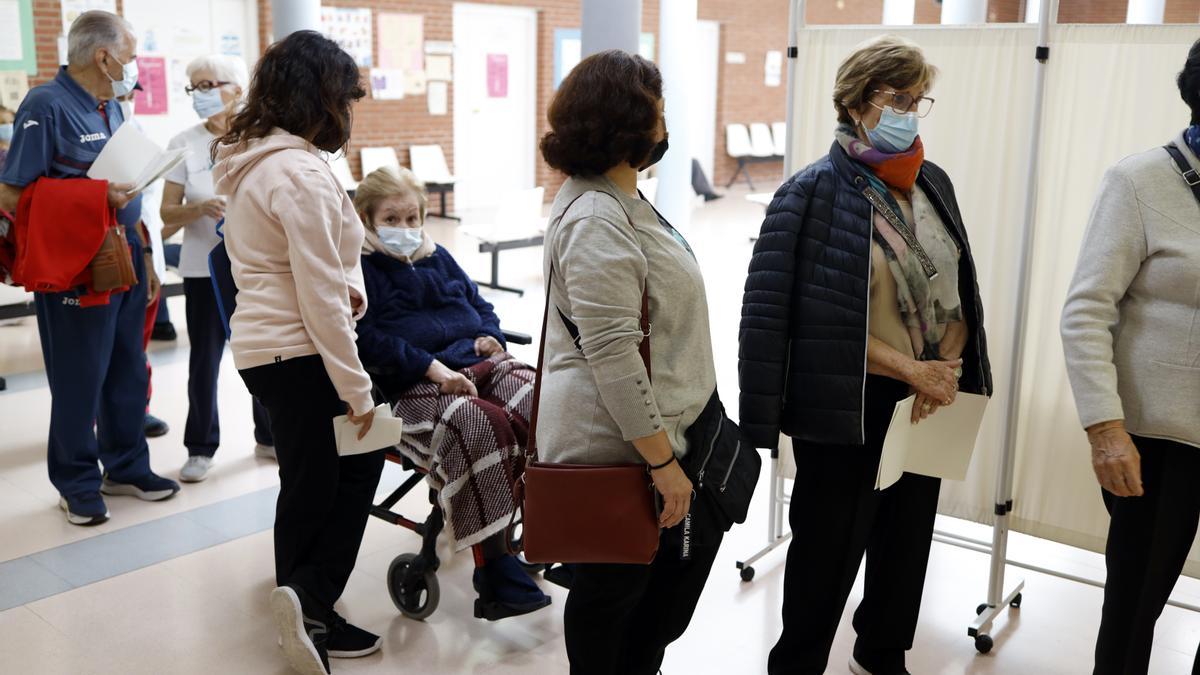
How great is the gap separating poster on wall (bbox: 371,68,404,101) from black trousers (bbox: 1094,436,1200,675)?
10049 millimetres

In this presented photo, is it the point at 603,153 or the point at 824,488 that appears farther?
the point at 824,488

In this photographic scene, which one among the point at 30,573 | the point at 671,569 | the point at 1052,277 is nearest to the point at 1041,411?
the point at 1052,277

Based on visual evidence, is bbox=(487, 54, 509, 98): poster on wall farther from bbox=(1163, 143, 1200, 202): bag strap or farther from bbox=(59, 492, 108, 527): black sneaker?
bbox=(1163, 143, 1200, 202): bag strap

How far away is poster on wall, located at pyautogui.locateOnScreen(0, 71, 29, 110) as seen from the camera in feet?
27.2

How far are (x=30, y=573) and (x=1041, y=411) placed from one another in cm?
303

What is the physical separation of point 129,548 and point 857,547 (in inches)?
92.6

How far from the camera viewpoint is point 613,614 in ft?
6.73

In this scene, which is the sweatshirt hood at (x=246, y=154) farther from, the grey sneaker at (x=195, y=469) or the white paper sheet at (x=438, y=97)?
the white paper sheet at (x=438, y=97)

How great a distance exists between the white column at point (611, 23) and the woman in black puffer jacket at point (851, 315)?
1.95 metres

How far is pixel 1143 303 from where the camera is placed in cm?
220

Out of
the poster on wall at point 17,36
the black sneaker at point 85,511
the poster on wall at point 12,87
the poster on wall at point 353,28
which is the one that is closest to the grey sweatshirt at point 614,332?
the black sneaker at point 85,511

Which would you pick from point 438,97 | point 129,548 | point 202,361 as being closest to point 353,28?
point 438,97

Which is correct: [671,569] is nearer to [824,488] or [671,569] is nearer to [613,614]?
[613,614]

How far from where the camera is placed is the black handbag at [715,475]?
2.01 m
